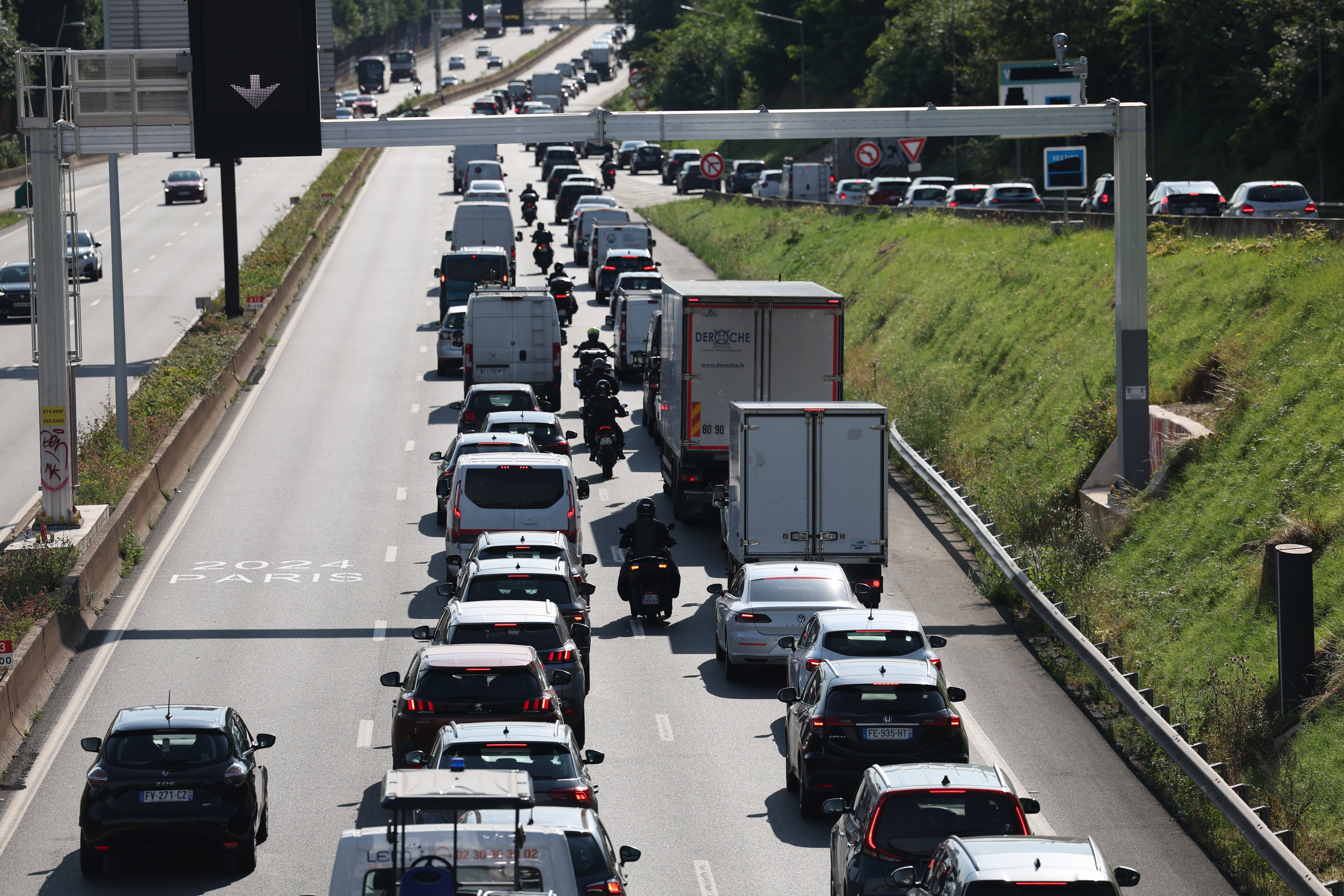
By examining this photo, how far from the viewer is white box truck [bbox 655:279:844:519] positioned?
28.1 meters

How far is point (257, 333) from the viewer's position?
4703 centimetres

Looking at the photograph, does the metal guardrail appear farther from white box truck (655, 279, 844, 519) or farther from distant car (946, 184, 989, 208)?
distant car (946, 184, 989, 208)

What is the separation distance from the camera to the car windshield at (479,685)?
616 inches

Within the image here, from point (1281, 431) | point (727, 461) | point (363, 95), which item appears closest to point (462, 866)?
point (1281, 431)

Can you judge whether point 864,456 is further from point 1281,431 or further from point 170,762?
point 170,762

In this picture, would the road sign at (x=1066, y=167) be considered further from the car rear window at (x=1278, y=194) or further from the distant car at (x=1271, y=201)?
the car rear window at (x=1278, y=194)

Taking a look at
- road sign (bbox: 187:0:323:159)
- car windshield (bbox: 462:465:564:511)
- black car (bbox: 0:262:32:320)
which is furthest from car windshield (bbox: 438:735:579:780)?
black car (bbox: 0:262:32:320)

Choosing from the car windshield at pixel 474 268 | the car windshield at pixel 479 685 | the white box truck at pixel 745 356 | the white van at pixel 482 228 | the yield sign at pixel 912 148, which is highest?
the yield sign at pixel 912 148

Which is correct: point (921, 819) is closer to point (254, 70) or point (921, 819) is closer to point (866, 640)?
point (866, 640)

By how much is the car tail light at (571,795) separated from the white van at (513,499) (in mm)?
10738

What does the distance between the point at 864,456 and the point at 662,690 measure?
480 cm

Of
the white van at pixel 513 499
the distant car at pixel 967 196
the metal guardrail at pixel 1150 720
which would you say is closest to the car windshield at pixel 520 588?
the white van at pixel 513 499

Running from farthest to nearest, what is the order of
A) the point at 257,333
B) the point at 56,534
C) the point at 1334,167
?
the point at 1334,167
the point at 257,333
the point at 56,534

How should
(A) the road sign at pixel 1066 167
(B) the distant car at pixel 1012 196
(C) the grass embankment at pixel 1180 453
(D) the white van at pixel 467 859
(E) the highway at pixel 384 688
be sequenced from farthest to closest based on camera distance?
(B) the distant car at pixel 1012 196, (A) the road sign at pixel 1066 167, (C) the grass embankment at pixel 1180 453, (E) the highway at pixel 384 688, (D) the white van at pixel 467 859
